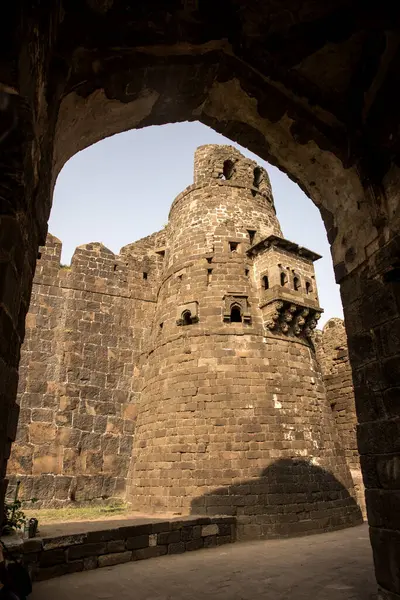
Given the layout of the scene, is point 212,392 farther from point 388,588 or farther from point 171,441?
point 388,588

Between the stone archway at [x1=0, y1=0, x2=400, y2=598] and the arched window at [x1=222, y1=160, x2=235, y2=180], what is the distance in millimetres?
10932

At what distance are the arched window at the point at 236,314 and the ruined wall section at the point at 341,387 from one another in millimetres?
4255

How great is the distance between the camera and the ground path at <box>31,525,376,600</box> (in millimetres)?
4555

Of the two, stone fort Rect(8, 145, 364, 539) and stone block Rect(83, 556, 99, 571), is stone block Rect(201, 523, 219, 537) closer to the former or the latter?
stone fort Rect(8, 145, 364, 539)

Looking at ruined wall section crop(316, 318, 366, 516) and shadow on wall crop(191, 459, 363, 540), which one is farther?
ruined wall section crop(316, 318, 366, 516)

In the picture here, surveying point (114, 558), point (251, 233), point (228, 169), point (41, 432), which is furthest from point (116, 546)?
point (228, 169)

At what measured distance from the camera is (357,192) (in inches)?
166

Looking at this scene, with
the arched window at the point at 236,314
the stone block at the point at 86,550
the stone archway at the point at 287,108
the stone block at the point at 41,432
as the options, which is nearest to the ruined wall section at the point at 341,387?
the arched window at the point at 236,314

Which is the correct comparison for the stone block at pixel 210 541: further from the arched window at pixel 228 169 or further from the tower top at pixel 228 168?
the arched window at pixel 228 169

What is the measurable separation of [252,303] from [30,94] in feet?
33.5

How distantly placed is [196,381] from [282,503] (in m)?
3.59

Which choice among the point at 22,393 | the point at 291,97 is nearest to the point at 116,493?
the point at 22,393

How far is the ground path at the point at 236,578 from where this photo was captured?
4555 mm

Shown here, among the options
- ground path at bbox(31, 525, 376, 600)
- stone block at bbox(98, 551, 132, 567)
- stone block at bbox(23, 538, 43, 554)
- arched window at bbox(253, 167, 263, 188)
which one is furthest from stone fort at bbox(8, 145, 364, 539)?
stone block at bbox(23, 538, 43, 554)
